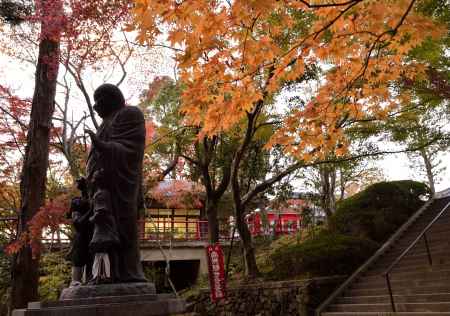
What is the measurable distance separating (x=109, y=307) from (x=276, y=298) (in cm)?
815

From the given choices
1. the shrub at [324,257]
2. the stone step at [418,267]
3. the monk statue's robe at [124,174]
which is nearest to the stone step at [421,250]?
the shrub at [324,257]

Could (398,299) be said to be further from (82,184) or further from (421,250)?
(82,184)

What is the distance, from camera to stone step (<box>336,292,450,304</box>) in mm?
9109

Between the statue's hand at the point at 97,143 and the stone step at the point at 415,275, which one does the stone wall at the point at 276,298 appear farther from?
the statue's hand at the point at 97,143

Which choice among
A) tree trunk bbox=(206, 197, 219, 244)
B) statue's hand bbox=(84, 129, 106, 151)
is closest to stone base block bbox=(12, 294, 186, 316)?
statue's hand bbox=(84, 129, 106, 151)

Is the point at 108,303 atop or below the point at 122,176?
below

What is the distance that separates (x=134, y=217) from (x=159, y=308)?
115cm

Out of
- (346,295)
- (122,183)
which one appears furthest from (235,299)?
(122,183)

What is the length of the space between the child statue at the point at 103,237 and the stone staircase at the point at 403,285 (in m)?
6.31

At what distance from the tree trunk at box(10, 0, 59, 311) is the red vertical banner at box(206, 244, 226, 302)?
18.7 feet

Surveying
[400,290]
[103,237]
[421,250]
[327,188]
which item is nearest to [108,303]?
[103,237]

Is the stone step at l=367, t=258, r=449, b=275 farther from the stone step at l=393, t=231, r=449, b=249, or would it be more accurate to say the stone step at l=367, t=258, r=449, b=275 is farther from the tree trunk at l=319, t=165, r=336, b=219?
the tree trunk at l=319, t=165, r=336, b=219

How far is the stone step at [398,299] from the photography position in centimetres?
Answer: 911

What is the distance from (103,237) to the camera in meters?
4.40
